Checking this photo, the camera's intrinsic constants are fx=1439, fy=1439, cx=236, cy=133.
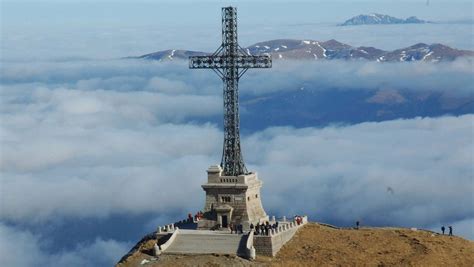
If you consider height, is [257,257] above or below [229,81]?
below

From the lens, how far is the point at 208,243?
4277 inches

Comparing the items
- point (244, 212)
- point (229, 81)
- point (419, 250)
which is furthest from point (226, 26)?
point (419, 250)

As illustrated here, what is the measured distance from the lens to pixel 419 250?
106500 millimetres

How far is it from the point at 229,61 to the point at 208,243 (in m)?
16.2

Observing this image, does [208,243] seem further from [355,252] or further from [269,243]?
[355,252]

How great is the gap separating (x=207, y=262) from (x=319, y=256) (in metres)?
8.25

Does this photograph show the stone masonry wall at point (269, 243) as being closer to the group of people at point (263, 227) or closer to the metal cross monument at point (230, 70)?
the group of people at point (263, 227)

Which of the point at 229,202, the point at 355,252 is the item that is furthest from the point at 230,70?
the point at 355,252

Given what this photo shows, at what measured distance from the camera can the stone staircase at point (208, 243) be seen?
10719 centimetres

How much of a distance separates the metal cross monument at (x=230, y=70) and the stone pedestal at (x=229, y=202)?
1.42 m

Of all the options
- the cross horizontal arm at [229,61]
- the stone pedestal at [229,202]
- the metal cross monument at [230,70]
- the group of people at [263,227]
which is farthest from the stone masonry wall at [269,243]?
the cross horizontal arm at [229,61]

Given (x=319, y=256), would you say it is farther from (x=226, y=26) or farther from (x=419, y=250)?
(x=226, y=26)

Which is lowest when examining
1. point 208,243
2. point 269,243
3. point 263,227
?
point 208,243

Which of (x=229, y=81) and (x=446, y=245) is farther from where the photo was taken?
(x=229, y=81)
